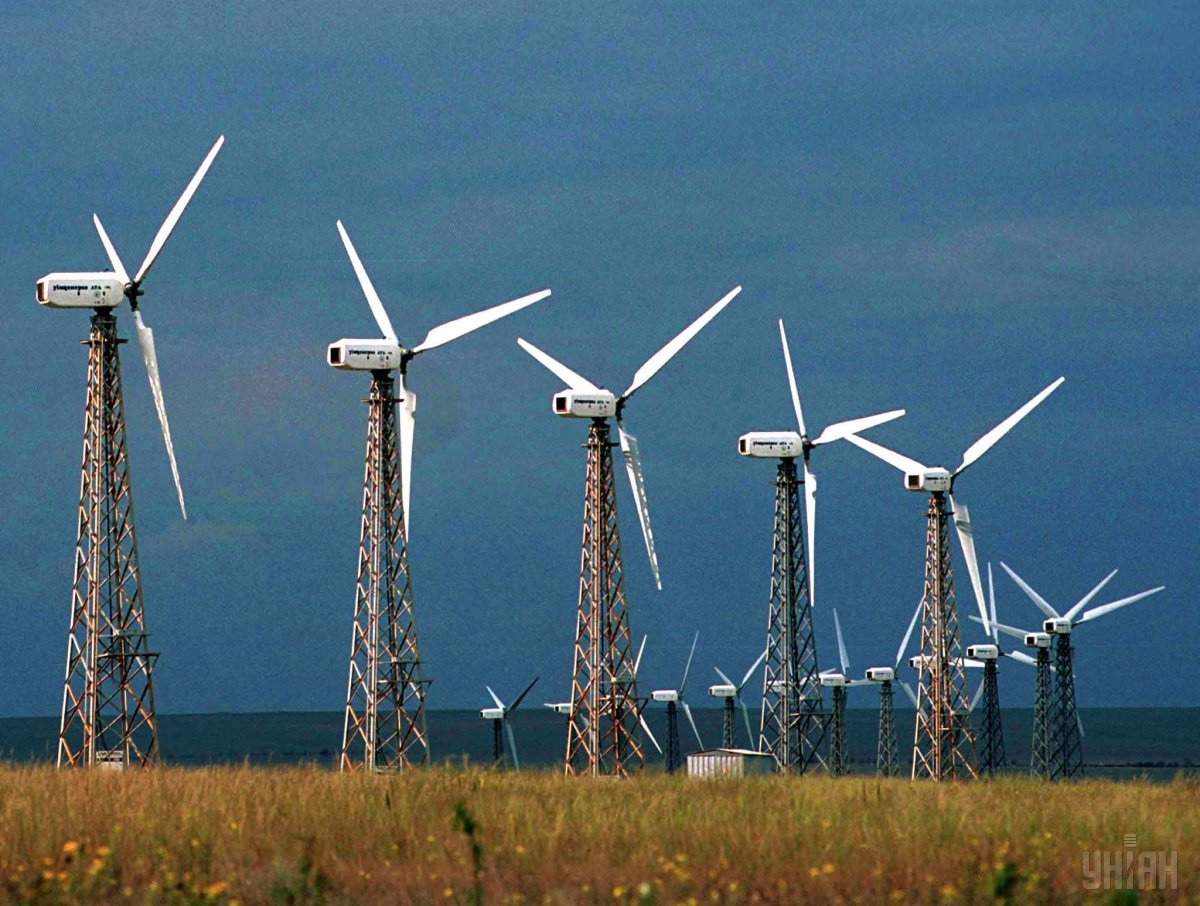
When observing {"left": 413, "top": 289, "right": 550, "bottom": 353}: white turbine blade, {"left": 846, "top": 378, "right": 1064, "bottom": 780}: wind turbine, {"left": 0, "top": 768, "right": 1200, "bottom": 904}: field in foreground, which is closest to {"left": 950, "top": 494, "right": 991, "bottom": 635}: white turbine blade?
{"left": 846, "top": 378, "right": 1064, "bottom": 780}: wind turbine

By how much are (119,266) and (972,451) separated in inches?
1957

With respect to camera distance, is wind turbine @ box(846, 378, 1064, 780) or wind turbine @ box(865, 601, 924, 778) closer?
wind turbine @ box(846, 378, 1064, 780)

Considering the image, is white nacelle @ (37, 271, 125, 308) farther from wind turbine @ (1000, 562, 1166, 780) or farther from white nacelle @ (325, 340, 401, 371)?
wind turbine @ (1000, 562, 1166, 780)

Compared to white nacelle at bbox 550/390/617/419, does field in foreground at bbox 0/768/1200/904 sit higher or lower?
lower

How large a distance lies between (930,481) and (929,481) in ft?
0.16

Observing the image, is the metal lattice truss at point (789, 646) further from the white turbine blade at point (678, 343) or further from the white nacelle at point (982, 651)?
the white nacelle at point (982, 651)

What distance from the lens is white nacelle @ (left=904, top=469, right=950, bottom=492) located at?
304ft

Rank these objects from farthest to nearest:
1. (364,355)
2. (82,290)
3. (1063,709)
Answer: (1063,709), (364,355), (82,290)

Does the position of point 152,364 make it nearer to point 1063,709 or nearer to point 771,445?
point 771,445

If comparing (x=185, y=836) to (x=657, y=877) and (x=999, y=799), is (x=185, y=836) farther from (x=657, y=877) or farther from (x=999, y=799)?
(x=999, y=799)

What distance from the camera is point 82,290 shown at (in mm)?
56812

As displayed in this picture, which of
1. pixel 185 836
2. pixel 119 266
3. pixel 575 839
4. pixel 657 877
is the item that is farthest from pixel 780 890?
pixel 119 266

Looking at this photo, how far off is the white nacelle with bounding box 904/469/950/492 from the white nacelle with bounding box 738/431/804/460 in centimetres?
790

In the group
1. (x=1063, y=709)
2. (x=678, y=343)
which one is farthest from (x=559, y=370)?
(x=1063, y=709)
